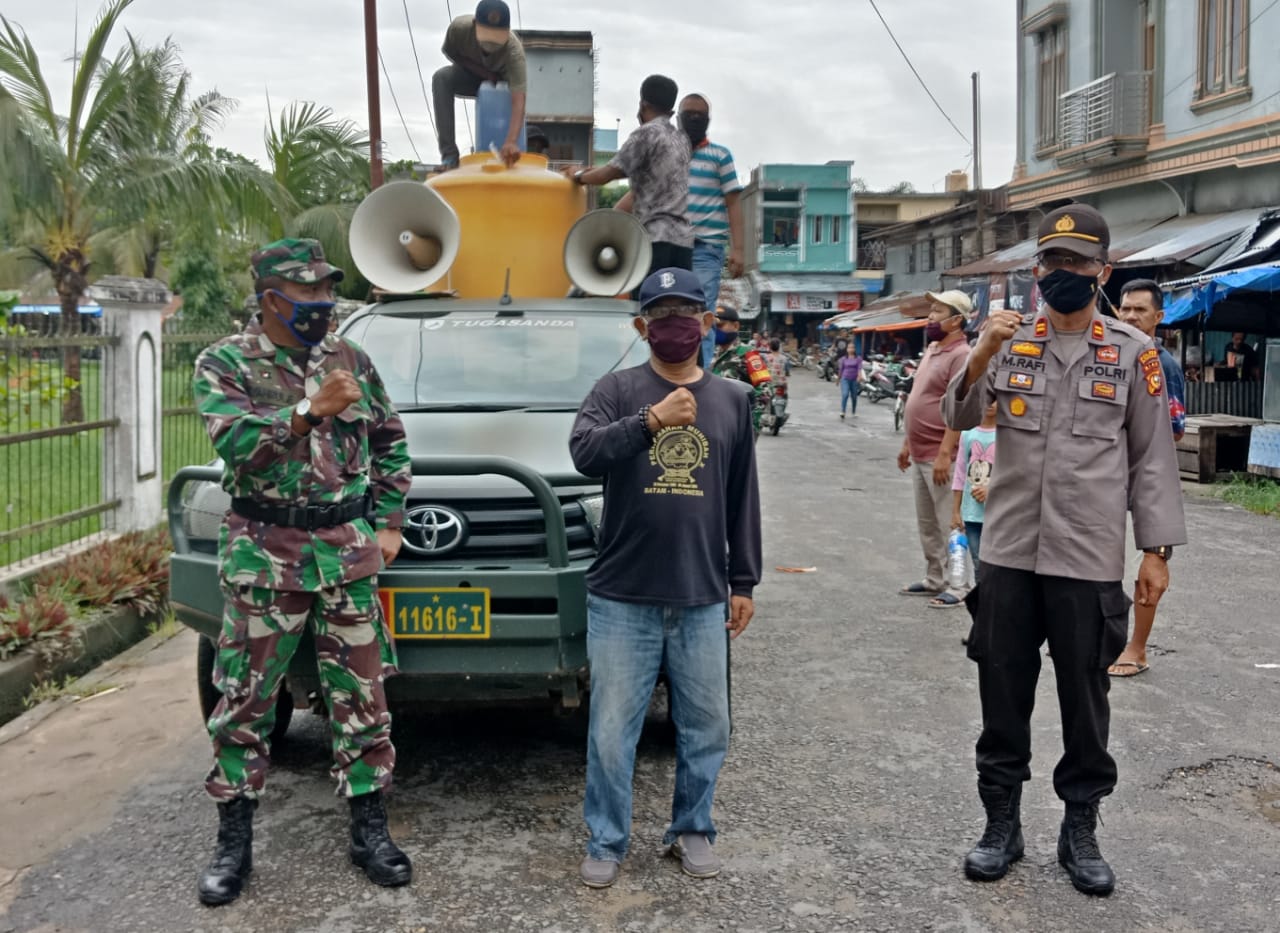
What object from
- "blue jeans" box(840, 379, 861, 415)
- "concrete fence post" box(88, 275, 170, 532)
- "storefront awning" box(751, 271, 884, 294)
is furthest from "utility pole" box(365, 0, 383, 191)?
"storefront awning" box(751, 271, 884, 294)

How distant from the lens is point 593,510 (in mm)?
4199

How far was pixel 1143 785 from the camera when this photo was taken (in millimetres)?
4469

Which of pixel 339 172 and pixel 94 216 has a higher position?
pixel 339 172

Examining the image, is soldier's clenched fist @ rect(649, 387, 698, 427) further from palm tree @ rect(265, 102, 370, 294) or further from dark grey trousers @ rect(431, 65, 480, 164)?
palm tree @ rect(265, 102, 370, 294)

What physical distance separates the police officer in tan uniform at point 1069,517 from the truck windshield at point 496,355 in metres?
1.96

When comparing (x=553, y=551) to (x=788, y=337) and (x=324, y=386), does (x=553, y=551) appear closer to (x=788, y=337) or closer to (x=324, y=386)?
(x=324, y=386)

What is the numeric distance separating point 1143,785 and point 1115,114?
18446 millimetres

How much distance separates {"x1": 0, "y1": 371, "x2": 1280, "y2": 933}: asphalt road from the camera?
348 centimetres

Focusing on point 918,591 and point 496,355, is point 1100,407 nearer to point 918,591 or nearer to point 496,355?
point 496,355

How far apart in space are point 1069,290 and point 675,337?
1.20 metres

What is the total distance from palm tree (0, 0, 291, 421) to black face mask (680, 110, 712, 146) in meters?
8.28

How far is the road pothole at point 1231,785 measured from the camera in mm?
4277

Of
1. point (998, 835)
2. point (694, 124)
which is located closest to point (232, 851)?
point (998, 835)

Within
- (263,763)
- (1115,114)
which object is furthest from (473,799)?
(1115,114)
